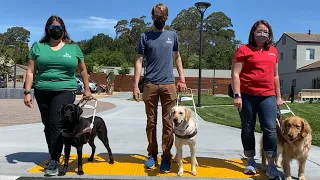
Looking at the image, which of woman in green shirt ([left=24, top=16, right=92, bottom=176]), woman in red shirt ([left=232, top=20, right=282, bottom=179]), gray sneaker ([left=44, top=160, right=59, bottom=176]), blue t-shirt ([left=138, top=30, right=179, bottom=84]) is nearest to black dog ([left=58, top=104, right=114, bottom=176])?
gray sneaker ([left=44, top=160, right=59, bottom=176])

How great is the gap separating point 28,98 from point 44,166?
41.9 inches

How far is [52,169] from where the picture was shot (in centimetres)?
520

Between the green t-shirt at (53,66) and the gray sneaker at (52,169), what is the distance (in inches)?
40.3

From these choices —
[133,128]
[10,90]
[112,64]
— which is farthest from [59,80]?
[112,64]

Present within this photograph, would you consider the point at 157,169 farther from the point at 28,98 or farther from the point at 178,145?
the point at 28,98

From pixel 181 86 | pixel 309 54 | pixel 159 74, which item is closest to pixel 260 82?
pixel 181 86

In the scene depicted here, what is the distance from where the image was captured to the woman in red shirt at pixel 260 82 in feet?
17.0

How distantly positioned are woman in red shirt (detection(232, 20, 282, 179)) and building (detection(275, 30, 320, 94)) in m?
34.2

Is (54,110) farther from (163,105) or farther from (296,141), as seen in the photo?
(296,141)

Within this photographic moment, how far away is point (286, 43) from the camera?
42781 millimetres

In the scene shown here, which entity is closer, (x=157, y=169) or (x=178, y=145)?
(x=178, y=145)

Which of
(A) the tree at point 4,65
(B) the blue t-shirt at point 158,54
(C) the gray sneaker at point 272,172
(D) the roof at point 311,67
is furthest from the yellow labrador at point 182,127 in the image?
(A) the tree at point 4,65

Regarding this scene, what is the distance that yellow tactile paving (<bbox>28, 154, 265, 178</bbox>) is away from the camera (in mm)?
5406

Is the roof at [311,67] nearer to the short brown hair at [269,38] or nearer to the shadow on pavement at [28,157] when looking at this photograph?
the short brown hair at [269,38]
